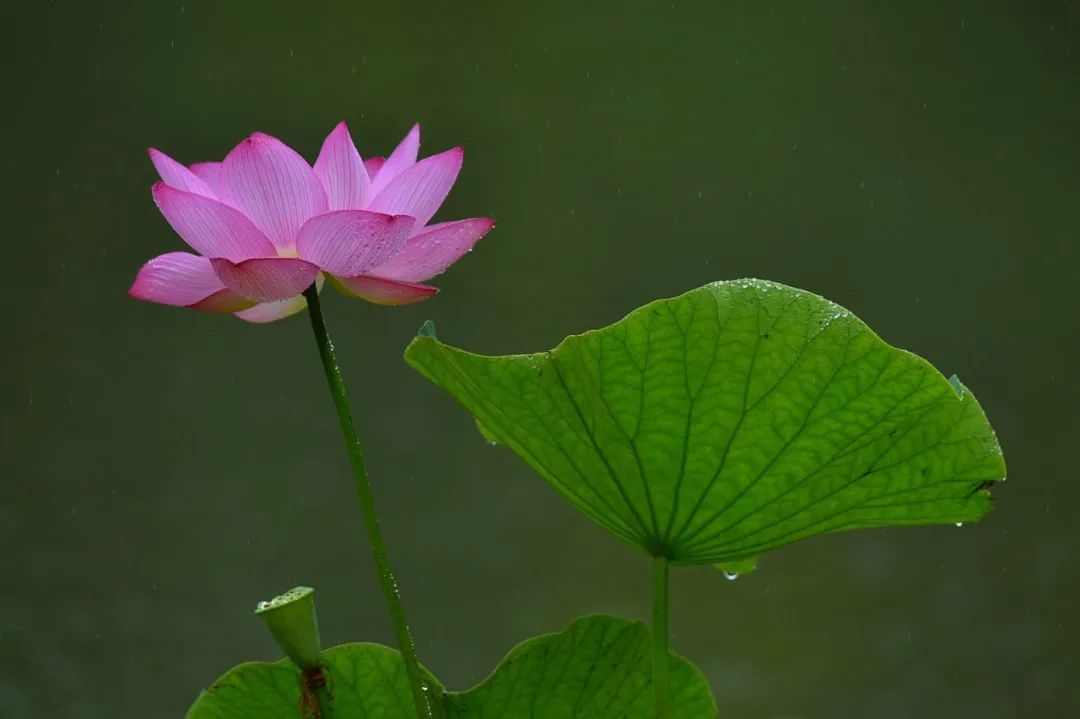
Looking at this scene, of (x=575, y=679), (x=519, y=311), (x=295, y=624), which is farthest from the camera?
(x=519, y=311)

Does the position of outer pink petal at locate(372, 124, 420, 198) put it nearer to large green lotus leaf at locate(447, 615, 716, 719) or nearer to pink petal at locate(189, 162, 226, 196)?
pink petal at locate(189, 162, 226, 196)

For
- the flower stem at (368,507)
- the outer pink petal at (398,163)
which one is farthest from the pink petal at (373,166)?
the flower stem at (368,507)

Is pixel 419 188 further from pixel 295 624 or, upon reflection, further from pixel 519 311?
pixel 519 311

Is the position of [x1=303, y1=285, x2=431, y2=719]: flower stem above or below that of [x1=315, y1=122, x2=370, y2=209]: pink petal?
below

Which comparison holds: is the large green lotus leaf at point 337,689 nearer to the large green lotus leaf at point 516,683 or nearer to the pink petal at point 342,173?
the large green lotus leaf at point 516,683

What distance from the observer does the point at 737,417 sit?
447mm

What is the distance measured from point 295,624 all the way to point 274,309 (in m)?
0.13

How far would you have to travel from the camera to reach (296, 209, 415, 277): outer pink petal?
0.38 m

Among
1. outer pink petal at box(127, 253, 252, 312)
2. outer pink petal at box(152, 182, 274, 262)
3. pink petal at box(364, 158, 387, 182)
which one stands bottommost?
outer pink petal at box(127, 253, 252, 312)

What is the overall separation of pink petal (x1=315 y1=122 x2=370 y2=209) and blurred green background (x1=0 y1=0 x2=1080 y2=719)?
7.84 ft

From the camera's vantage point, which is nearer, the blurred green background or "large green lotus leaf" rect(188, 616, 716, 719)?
"large green lotus leaf" rect(188, 616, 716, 719)

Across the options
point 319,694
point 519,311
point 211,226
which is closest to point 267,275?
point 211,226

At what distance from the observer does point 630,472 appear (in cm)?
45

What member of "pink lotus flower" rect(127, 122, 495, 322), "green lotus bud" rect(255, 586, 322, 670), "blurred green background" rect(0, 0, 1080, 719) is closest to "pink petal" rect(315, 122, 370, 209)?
"pink lotus flower" rect(127, 122, 495, 322)
